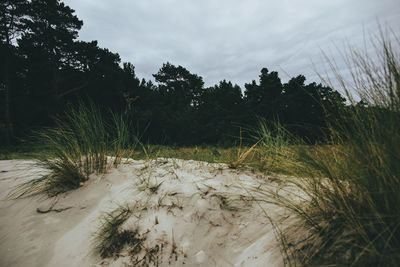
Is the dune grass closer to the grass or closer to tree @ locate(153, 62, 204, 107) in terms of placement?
the grass

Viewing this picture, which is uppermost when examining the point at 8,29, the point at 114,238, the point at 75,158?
the point at 8,29

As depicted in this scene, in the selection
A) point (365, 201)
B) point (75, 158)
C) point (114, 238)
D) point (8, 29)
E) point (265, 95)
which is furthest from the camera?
point (265, 95)

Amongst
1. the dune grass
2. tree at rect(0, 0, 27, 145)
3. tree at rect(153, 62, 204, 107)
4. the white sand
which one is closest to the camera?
the dune grass

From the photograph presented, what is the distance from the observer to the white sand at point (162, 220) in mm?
1187

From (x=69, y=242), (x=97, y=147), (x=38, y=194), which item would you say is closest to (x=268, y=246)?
(x=69, y=242)

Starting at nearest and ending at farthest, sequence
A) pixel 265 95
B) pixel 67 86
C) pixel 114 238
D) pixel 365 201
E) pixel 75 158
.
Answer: pixel 365 201 → pixel 114 238 → pixel 75 158 → pixel 67 86 → pixel 265 95

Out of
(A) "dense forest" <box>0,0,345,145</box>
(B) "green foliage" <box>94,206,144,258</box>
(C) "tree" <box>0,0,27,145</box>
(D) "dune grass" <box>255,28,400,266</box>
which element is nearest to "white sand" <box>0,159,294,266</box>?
(B) "green foliage" <box>94,206,144,258</box>

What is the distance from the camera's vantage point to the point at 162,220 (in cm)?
145

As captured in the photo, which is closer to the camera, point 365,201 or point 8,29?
point 365,201

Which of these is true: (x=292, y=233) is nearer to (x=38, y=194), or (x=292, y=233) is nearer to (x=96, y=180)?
(x=96, y=180)

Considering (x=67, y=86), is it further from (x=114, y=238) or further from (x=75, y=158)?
(x=114, y=238)

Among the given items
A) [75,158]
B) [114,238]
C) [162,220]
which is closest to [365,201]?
[162,220]

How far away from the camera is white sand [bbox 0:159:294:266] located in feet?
3.89

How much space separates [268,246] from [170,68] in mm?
34590
